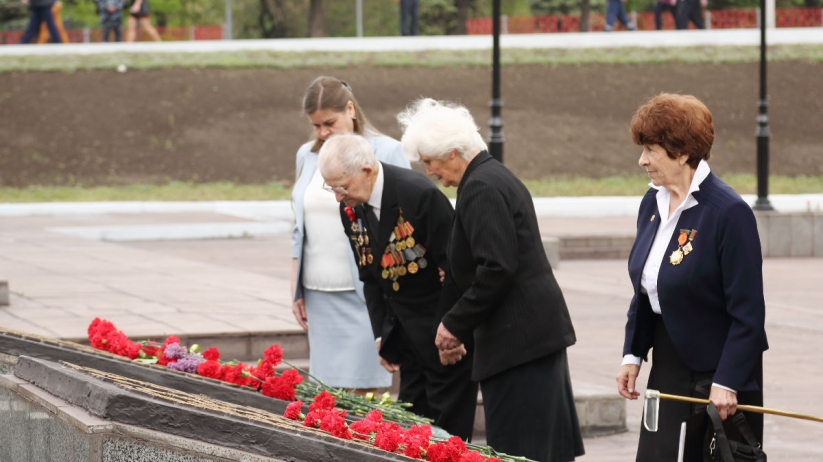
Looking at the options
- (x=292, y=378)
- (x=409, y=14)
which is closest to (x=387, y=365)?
(x=292, y=378)

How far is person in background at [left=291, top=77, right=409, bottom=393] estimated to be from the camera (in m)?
5.41

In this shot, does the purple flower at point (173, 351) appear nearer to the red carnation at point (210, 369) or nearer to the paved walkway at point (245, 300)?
the red carnation at point (210, 369)

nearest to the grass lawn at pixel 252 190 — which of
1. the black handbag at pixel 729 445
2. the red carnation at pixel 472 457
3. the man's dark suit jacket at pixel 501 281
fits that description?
the man's dark suit jacket at pixel 501 281

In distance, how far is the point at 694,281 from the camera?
369cm

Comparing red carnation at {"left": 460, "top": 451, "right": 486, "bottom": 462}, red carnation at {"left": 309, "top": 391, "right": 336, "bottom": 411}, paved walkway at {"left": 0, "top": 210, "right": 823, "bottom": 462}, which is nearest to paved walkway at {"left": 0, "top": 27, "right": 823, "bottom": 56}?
paved walkway at {"left": 0, "top": 210, "right": 823, "bottom": 462}

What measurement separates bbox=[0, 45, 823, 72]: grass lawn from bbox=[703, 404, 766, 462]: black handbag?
87.3ft

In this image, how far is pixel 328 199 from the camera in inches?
212

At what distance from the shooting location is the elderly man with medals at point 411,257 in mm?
4793

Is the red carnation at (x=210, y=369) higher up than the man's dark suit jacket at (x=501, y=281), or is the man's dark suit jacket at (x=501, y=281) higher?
the man's dark suit jacket at (x=501, y=281)

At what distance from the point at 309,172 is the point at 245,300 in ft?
12.2

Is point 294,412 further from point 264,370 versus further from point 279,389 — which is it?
point 264,370

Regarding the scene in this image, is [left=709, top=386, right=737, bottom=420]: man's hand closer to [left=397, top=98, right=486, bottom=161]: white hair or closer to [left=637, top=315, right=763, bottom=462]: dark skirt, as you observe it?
[left=637, top=315, right=763, bottom=462]: dark skirt

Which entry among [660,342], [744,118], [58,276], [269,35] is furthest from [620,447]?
[269,35]

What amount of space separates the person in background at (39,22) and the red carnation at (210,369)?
90.6 feet
